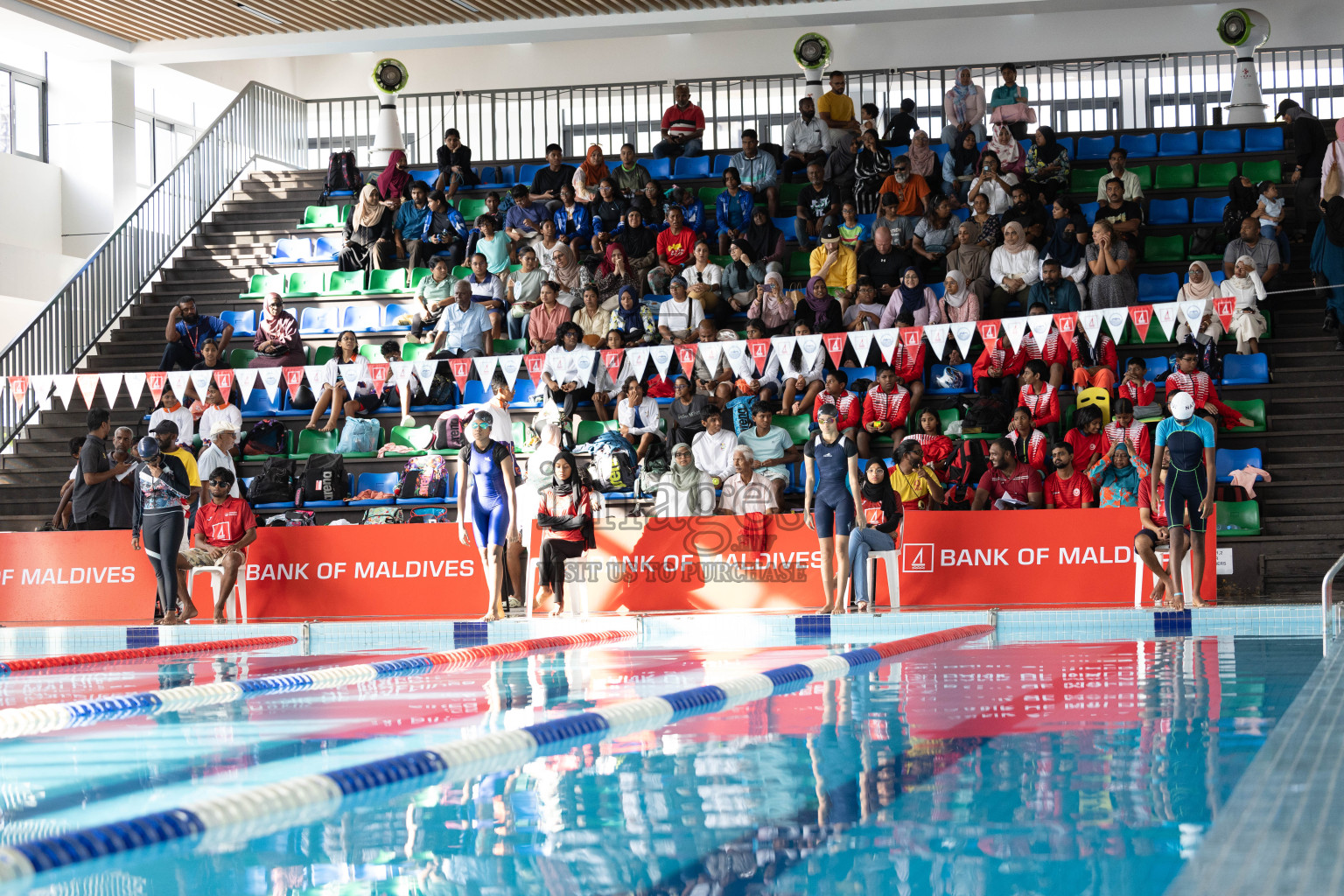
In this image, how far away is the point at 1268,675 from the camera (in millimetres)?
6574

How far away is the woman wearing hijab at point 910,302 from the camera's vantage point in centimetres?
1315

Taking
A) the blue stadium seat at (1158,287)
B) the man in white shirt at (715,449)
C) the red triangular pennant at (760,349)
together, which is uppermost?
the blue stadium seat at (1158,287)

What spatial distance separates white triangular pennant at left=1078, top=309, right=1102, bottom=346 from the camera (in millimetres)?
11367

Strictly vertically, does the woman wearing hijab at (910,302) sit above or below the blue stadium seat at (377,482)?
→ above

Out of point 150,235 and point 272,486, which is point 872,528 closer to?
point 272,486

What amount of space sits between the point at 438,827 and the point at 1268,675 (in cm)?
448

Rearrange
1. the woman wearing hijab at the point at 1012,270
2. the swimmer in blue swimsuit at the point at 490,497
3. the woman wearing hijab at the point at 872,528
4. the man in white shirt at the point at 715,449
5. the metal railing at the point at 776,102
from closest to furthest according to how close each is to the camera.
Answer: the woman wearing hijab at the point at 872,528, the swimmer in blue swimsuit at the point at 490,497, the man in white shirt at the point at 715,449, the woman wearing hijab at the point at 1012,270, the metal railing at the point at 776,102

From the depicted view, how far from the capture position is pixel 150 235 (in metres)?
17.2

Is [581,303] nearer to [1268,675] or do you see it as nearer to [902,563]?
[902,563]

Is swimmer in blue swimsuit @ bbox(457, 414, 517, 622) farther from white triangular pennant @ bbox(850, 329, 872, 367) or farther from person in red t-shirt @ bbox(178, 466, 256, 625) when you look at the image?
white triangular pennant @ bbox(850, 329, 872, 367)

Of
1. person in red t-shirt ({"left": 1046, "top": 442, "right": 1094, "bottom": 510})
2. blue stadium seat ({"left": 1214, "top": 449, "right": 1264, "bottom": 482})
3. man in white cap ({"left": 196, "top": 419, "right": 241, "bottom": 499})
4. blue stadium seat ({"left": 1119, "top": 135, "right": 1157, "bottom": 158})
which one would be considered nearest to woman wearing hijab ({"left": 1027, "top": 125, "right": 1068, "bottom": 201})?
blue stadium seat ({"left": 1119, "top": 135, "right": 1157, "bottom": 158})

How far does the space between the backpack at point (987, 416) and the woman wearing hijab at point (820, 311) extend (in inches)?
65.0

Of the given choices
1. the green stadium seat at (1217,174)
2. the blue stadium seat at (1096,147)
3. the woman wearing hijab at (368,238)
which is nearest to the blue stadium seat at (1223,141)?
the green stadium seat at (1217,174)

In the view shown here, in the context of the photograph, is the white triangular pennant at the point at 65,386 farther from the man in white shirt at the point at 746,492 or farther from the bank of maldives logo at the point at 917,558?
the bank of maldives logo at the point at 917,558
